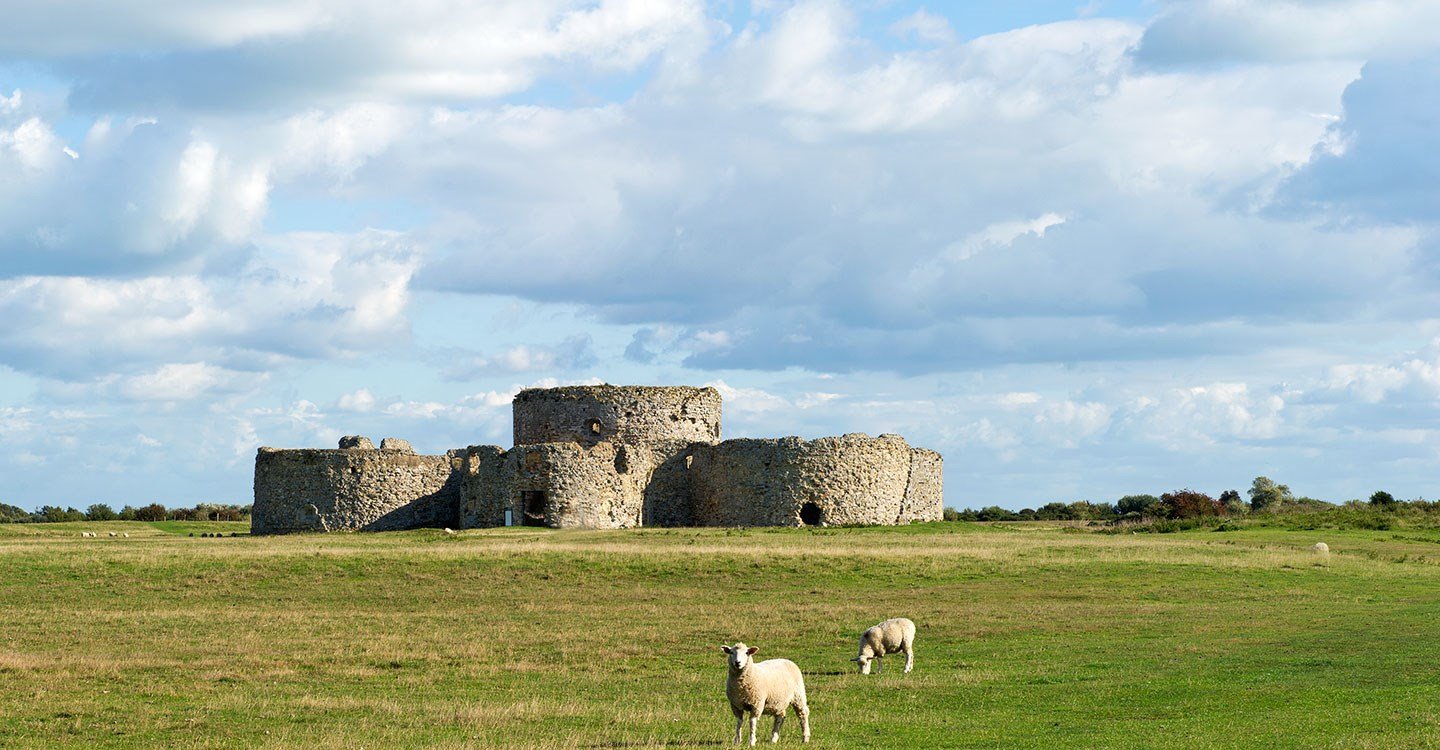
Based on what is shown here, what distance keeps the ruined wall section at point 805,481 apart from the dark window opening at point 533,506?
852cm

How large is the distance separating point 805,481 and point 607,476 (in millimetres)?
7880

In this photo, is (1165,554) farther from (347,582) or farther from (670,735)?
(670,735)

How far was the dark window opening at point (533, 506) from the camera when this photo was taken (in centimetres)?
5419

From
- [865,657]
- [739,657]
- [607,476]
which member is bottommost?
[865,657]

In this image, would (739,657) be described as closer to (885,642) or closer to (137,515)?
(885,642)

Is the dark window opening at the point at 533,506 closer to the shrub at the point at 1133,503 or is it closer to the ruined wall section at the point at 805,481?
the ruined wall section at the point at 805,481

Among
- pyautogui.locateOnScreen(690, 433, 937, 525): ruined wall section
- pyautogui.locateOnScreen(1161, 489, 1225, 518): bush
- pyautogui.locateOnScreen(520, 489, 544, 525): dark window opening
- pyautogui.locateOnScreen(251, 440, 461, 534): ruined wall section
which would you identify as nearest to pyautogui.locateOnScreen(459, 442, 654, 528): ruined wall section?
pyautogui.locateOnScreen(520, 489, 544, 525): dark window opening

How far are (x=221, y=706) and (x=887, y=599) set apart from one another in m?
17.2

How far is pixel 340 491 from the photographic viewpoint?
55.0 meters

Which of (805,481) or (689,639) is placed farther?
(805,481)

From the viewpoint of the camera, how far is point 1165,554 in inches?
1587

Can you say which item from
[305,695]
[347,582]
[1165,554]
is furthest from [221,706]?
[1165,554]

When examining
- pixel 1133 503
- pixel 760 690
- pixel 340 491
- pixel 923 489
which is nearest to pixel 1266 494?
pixel 1133 503

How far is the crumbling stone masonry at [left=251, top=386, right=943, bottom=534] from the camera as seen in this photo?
179ft
